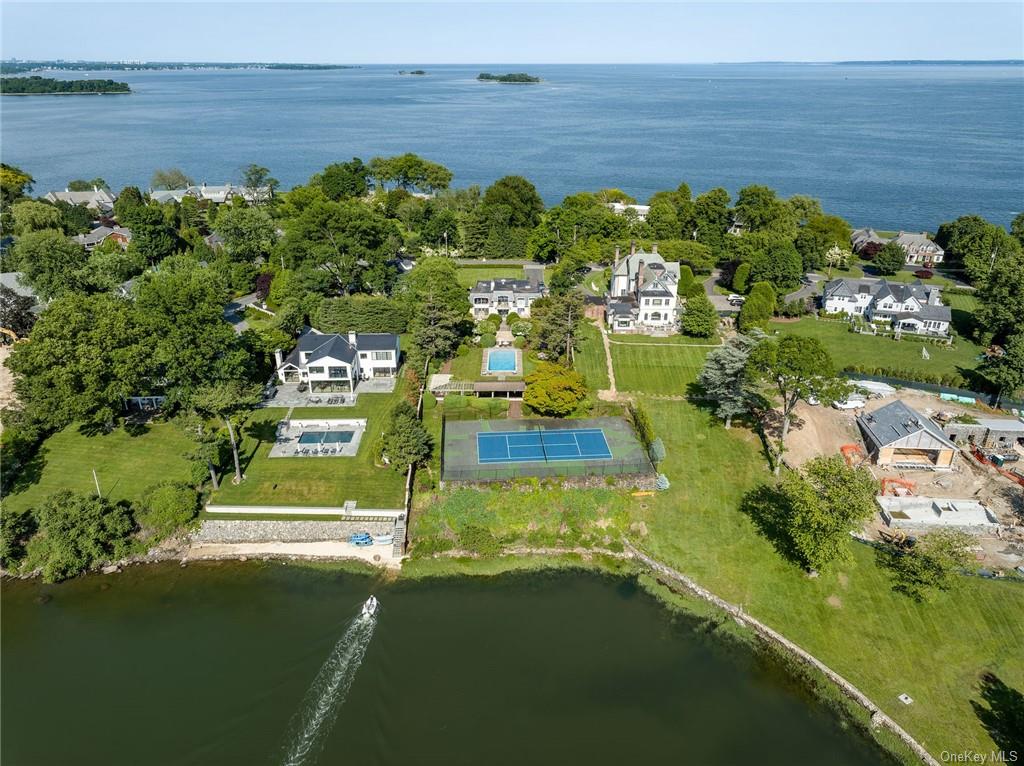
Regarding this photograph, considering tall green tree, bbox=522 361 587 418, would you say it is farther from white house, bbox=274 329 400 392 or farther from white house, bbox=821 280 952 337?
white house, bbox=821 280 952 337

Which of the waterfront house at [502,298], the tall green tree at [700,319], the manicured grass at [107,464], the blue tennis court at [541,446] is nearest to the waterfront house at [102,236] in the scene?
the manicured grass at [107,464]

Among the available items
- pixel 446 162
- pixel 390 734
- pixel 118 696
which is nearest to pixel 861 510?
pixel 390 734

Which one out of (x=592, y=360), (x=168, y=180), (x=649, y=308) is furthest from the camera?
(x=168, y=180)

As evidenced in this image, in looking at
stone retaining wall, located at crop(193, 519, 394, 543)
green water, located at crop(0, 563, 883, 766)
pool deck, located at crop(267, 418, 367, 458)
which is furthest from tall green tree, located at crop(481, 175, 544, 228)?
green water, located at crop(0, 563, 883, 766)

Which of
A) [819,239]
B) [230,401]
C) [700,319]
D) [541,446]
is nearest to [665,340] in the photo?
[700,319]

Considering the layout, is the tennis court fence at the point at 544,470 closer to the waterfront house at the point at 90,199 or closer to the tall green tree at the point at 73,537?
the tall green tree at the point at 73,537

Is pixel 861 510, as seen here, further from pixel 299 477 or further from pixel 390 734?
pixel 299 477

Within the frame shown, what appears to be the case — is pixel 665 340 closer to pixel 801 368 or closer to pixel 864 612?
pixel 801 368
